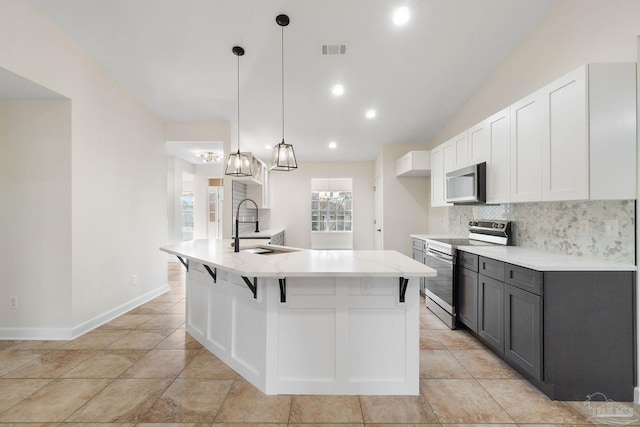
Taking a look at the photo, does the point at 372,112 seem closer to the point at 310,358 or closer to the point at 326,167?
the point at 326,167

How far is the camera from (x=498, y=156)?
2.90 metres

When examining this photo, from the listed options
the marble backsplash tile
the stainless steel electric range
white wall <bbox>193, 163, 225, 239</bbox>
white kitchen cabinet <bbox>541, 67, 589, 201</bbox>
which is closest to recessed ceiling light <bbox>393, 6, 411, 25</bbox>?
white kitchen cabinet <bbox>541, 67, 589, 201</bbox>

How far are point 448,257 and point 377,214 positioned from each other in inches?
129

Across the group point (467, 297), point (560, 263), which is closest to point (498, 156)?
point (560, 263)

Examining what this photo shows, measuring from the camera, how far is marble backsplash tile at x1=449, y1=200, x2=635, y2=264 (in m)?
2.01

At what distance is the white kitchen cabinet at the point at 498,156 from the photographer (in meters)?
2.75

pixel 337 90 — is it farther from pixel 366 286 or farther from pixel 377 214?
pixel 377 214

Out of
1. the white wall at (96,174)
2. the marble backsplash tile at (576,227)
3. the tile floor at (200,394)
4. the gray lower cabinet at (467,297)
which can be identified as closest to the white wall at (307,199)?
the white wall at (96,174)

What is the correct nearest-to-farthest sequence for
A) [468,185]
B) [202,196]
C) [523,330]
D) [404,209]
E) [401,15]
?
[523,330], [401,15], [468,185], [404,209], [202,196]

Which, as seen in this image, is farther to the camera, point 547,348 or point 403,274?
point 547,348

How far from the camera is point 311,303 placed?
200cm

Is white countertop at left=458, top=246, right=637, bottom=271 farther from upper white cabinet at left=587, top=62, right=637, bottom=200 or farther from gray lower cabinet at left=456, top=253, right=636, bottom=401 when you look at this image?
upper white cabinet at left=587, top=62, right=637, bottom=200

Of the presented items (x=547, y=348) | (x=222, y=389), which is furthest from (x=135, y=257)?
(x=547, y=348)

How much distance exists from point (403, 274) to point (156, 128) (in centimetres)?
427
